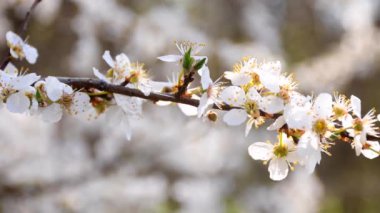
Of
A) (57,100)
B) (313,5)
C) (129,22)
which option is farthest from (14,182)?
(313,5)

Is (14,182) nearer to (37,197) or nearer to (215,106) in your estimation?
(37,197)

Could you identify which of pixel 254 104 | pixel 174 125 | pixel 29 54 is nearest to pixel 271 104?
pixel 254 104

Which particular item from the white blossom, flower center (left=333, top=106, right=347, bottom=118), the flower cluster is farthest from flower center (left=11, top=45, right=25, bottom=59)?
flower center (left=333, top=106, right=347, bottom=118)

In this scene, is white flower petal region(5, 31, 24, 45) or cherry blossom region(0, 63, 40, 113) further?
white flower petal region(5, 31, 24, 45)

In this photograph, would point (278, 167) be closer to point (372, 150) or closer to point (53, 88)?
point (372, 150)

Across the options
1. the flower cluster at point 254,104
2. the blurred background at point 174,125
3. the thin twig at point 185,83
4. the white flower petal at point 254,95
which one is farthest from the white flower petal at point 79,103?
the blurred background at point 174,125

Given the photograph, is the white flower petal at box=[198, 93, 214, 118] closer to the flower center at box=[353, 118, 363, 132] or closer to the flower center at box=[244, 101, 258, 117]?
the flower center at box=[244, 101, 258, 117]

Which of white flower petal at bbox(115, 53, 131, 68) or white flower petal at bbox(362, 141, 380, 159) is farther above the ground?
white flower petal at bbox(115, 53, 131, 68)
